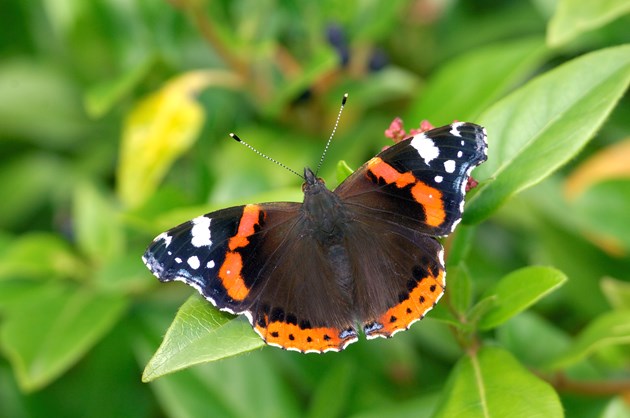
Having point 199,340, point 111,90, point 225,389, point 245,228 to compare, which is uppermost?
point 111,90

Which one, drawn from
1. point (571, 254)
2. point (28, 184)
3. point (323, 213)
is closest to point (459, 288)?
point (323, 213)

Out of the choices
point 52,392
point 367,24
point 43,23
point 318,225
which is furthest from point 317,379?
point 43,23

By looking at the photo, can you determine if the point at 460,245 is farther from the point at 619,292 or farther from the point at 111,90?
the point at 111,90

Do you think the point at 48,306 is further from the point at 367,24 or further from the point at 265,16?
the point at 367,24

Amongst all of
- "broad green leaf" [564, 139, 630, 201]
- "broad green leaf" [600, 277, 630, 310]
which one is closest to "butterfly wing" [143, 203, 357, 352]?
"broad green leaf" [600, 277, 630, 310]

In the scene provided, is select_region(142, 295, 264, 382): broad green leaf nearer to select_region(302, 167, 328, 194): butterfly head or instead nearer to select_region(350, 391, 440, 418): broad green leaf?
select_region(302, 167, 328, 194): butterfly head

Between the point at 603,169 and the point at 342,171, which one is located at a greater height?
the point at 603,169

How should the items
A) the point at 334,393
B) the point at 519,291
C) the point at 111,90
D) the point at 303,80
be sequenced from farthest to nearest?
1. the point at 111,90
2. the point at 303,80
3. the point at 334,393
4. the point at 519,291
